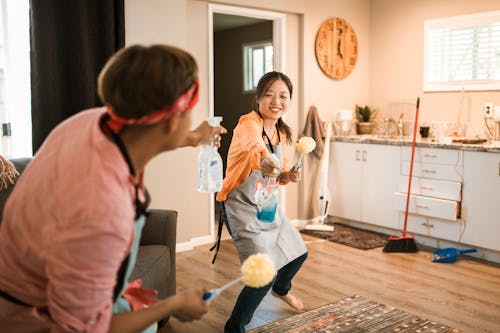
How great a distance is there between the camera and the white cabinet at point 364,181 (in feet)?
17.1

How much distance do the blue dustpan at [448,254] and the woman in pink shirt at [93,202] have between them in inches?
140

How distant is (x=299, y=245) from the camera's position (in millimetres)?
3143

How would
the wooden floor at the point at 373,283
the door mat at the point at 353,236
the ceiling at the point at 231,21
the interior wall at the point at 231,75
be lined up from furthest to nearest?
the interior wall at the point at 231,75
the ceiling at the point at 231,21
the door mat at the point at 353,236
the wooden floor at the point at 373,283

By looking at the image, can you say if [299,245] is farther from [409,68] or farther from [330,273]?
[409,68]

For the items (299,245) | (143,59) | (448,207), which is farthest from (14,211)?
(448,207)

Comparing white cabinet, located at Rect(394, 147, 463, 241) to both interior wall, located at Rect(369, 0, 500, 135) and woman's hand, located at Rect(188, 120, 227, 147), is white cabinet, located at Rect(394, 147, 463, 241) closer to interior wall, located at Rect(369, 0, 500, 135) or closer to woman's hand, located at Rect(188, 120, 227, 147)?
interior wall, located at Rect(369, 0, 500, 135)

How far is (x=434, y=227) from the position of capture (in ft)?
15.8

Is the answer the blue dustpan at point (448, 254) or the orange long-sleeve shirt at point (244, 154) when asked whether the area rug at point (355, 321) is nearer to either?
the orange long-sleeve shirt at point (244, 154)

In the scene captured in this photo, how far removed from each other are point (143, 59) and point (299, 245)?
2.14m

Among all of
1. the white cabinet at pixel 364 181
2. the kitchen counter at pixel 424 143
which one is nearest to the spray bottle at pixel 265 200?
the kitchen counter at pixel 424 143

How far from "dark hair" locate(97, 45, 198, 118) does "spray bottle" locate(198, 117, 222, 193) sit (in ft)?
4.49

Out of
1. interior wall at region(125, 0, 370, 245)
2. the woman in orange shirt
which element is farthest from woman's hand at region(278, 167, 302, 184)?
interior wall at region(125, 0, 370, 245)

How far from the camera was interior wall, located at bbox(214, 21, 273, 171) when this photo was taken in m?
7.88

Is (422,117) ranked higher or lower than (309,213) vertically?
higher
